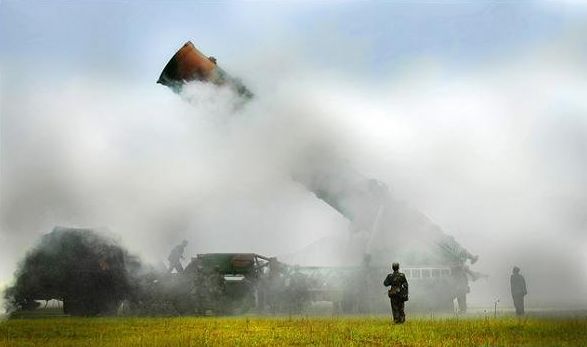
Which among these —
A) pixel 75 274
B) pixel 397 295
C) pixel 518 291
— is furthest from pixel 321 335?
pixel 75 274

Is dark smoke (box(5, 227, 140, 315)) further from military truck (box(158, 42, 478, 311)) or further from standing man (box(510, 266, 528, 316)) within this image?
standing man (box(510, 266, 528, 316))

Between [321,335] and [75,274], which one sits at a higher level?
[75,274]

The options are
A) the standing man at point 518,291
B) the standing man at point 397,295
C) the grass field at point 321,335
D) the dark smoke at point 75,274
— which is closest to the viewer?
the grass field at point 321,335

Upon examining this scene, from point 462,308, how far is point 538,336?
11.7 meters

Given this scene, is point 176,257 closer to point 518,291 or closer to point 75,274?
point 75,274

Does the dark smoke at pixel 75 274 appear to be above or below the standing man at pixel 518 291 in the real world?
above

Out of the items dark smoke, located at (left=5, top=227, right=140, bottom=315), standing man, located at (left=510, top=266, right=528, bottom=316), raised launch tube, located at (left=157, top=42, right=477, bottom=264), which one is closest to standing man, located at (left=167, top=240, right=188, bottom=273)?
dark smoke, located at (left=5, top=227, right=140, bottom=315)

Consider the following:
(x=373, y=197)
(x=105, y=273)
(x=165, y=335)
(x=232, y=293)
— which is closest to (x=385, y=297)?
(x=373, y=197)

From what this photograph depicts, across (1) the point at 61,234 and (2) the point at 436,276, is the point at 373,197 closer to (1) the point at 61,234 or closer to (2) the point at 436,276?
(2) the point at 436,276

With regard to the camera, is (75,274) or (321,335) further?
(75,274)

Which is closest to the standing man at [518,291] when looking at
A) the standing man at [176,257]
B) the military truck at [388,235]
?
the military truck at [388,235]

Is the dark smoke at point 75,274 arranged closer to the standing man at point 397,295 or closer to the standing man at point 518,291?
the standing man at point 397,295

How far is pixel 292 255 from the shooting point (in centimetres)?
2370

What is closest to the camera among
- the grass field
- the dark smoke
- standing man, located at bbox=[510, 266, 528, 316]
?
the grass field
